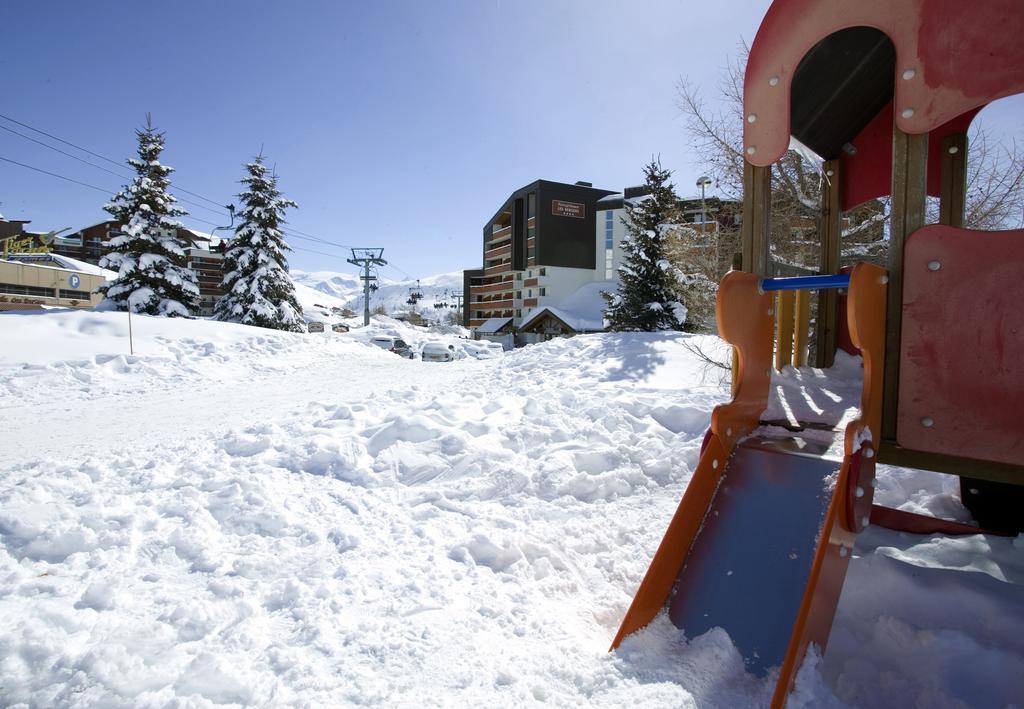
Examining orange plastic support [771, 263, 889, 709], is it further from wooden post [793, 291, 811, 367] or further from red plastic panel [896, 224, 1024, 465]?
wooden post [793, 291, 811, 367]

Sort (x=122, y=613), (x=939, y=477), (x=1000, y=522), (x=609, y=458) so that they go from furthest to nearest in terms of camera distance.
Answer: (x=609, y=458) → (x=939, y=477) → (x=1000, y=522) → (x=122, y=613)

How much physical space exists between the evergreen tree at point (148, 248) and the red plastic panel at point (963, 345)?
25061 millimetres

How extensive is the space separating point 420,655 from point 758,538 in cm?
167

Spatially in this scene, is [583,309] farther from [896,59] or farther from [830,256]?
[896,59]

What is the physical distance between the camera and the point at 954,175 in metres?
4.01

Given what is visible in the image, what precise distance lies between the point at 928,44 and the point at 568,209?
144ft

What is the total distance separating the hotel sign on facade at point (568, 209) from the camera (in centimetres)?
4403

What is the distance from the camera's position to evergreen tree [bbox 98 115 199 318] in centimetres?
2097

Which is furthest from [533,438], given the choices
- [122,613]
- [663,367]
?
[663,367]

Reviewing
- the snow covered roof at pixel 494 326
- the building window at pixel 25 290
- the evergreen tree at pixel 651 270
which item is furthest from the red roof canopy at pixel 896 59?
the snow covered roof at pixel 494 326

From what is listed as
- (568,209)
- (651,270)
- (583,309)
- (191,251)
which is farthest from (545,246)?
→ (191,251)

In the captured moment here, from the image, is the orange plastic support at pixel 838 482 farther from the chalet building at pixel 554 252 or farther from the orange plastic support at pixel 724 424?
the chalet building at pixel 554 252

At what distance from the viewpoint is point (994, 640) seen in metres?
2.20

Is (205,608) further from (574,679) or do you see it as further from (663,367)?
(663,367)
